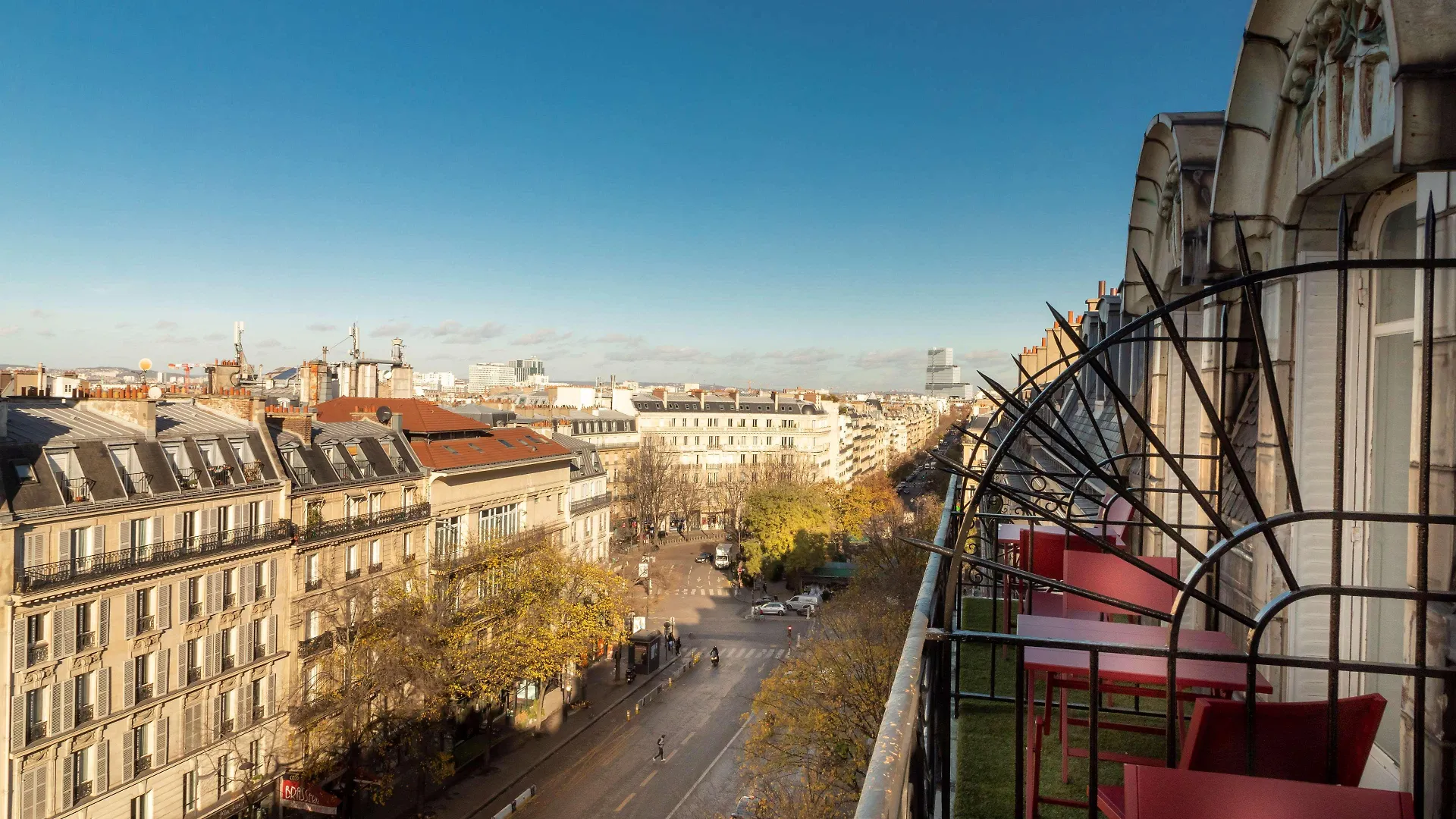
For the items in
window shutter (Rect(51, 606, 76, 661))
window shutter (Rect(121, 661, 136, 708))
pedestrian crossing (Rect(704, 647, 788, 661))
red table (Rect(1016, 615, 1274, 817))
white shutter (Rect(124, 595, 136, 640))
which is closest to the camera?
red table (Rect(1016, 615, 1274, 817))

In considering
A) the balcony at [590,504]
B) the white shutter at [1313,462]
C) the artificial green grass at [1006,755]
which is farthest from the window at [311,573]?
the white shutter at [1313,462]

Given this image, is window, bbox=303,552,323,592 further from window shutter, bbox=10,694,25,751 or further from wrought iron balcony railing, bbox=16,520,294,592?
window shutter, bbox=10,694,25,751

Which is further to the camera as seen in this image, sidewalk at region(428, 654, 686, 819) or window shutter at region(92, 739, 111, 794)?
sidewalk at region(428, 654, 686, 819)

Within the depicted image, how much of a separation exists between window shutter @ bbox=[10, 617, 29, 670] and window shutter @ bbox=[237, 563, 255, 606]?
228 inches

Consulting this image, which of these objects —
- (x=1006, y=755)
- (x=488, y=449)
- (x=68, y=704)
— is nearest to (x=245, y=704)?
(x=68, y=704)

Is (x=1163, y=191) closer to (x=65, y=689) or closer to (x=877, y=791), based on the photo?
(x=877, y=791)

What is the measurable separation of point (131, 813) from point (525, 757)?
1233cm

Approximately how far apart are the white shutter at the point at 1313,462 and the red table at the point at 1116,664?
1044 mm

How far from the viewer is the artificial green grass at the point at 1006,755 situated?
17.5 feet

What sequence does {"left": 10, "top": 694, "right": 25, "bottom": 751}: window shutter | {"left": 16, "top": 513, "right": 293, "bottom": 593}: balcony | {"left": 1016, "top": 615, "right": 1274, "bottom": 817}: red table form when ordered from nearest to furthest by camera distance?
1. {"left": 1016, "top": 615, "right": 1274, "bottom": 817}: red table
2. {"left": 10, "top": 694, "right": 25, "bottom": 751}: window shutter
3. {"left": 16, "top": 513, "right": 293, "bottom": 593}: balcony

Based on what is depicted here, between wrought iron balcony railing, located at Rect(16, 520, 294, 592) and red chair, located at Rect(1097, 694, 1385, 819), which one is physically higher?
red chair, located at Rect(1097, 694, 1385, 819)

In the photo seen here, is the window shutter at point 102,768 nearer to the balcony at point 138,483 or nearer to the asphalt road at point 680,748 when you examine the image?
the balcony at point 138,483

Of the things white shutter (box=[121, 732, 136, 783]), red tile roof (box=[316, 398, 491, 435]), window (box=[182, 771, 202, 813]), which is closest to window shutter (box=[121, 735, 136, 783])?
white shutter (box=[121, 732, 136, 783])

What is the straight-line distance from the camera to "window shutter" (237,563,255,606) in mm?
24500
